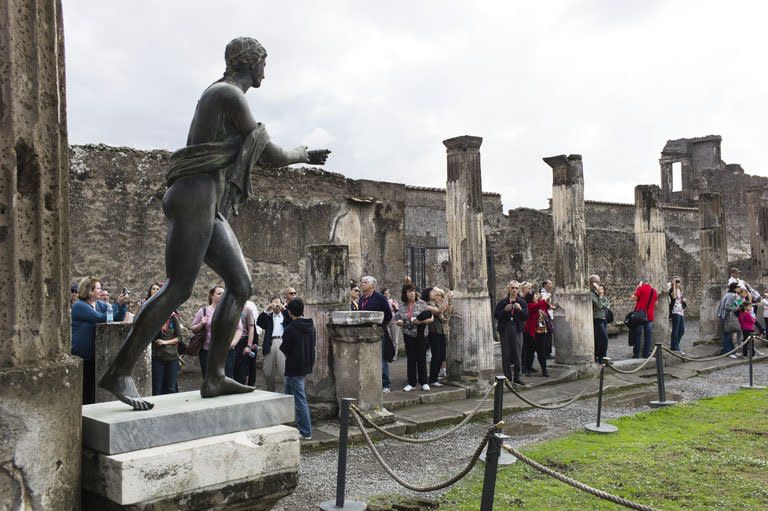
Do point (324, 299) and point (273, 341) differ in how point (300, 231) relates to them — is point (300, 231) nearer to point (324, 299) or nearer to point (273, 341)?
point (273, 341)

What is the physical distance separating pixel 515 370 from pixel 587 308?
95.7 inches

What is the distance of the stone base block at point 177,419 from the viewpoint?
262 centimetres

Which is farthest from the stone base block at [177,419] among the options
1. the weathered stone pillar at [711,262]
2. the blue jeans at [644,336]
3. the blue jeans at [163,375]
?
the weathered stone pillar at [711,262]

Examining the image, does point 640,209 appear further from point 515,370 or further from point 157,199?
point 157,199

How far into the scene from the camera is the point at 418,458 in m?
6.11

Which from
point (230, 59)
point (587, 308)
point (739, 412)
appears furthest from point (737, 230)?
point (230, 59)

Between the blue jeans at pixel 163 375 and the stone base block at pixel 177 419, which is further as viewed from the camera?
the blue jeans at pixel 163 375

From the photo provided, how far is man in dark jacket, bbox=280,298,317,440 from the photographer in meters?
6.39

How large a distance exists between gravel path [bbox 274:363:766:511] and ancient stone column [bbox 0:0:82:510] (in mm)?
2698

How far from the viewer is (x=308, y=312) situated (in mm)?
7527

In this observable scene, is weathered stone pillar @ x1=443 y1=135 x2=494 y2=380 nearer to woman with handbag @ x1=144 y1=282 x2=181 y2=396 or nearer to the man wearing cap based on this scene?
Answer: the man wearing cap

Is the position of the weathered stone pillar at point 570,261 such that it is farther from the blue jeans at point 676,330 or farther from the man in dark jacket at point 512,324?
the blue jeans at point 676,330

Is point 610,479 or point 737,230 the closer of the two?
point 610,479

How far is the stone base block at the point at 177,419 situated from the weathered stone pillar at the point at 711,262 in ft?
44.1
